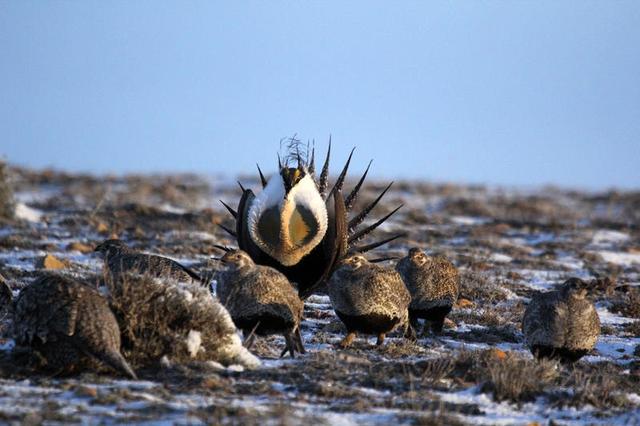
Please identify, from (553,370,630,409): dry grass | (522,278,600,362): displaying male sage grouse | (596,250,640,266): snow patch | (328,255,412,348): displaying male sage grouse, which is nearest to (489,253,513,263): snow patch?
(596,250,640,266): snow patch

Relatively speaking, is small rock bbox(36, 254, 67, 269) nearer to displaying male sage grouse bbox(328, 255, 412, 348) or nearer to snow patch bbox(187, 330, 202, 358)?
displaying male sage grouse bbox(328, 255, 412, 348)

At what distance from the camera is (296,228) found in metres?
6.56

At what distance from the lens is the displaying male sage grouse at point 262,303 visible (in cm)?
523

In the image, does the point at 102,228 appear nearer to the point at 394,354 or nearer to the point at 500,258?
the point at 500,258

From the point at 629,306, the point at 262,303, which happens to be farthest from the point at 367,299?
the point at 629,306

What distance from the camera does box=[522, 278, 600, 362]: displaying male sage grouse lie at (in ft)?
17.6

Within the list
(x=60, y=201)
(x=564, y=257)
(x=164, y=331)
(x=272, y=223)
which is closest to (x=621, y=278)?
(x=564, y=257)

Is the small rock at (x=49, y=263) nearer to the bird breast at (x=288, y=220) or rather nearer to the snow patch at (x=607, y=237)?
the bird breast at (x=288, y=220)

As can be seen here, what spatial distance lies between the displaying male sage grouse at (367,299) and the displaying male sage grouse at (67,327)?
1719 mm

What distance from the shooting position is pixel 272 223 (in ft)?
21.4

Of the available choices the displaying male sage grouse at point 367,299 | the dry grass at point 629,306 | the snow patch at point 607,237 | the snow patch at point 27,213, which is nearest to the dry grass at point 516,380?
the displaying male sage grouse at point 367,299

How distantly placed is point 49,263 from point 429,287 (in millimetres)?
3497

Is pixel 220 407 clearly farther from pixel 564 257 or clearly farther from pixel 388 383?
pixel 564 257

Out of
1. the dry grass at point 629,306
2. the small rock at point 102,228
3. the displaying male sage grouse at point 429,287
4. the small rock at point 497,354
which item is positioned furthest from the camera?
the small rock at point 102,228
